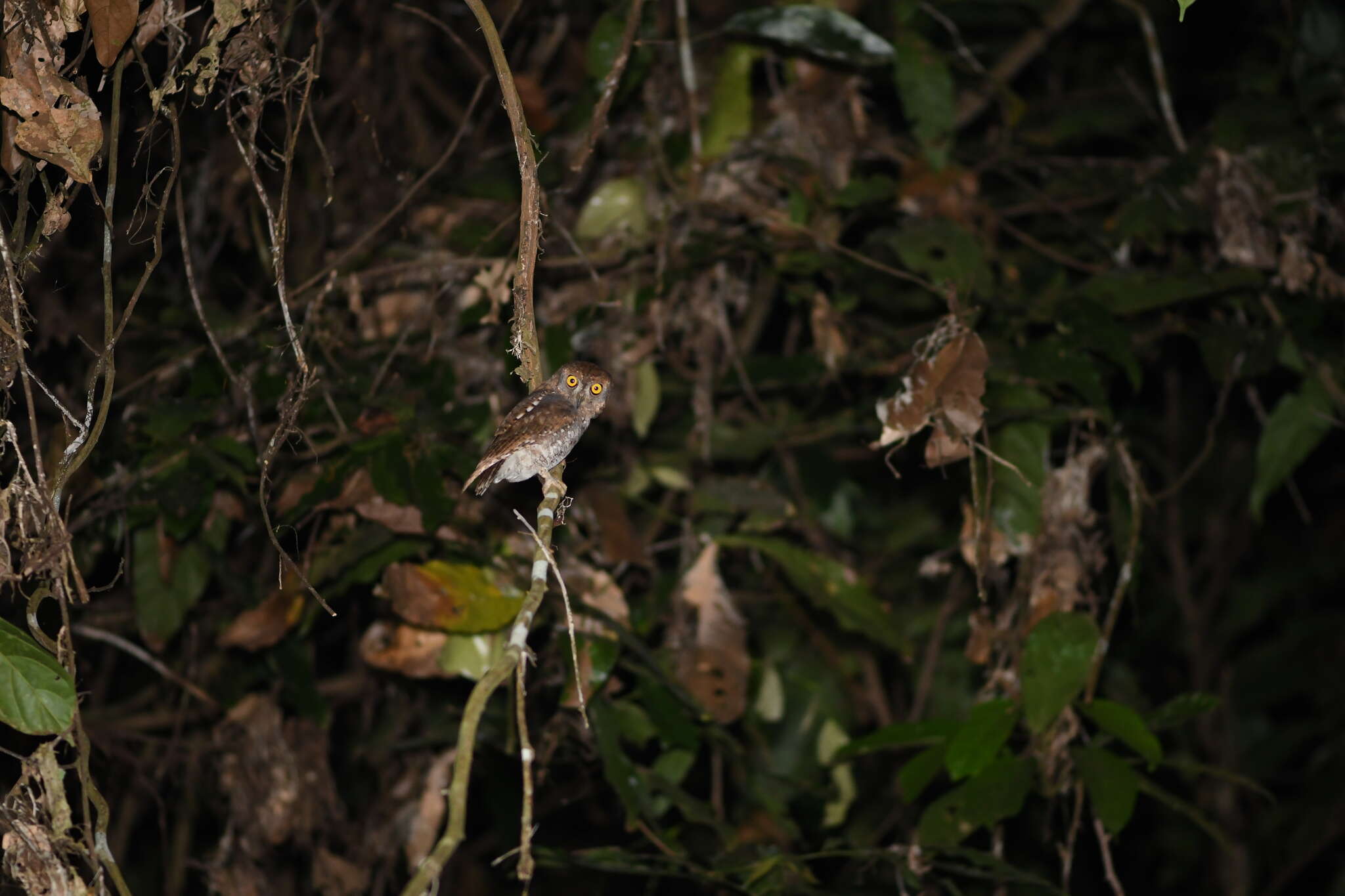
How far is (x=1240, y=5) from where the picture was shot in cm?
446

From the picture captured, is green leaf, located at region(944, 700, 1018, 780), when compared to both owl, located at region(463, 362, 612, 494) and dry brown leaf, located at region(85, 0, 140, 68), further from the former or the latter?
dry brown leaf, located at region(85, 0, 140, 68)

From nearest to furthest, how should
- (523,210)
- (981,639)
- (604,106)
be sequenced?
(523,210), (604,106), (981,639)

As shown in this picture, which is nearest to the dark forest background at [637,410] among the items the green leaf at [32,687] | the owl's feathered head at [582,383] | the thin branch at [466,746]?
the green leaf at [32,687]

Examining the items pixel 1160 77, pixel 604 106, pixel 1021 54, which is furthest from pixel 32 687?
pixel 1021 54

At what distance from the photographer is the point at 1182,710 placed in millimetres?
2557

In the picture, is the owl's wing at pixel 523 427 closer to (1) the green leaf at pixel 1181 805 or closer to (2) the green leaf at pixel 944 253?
(2) the green leaf at pixel 944 253

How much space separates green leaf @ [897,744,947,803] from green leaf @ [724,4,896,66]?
1.58 metres

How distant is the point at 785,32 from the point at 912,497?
1816mm

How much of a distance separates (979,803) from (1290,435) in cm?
134

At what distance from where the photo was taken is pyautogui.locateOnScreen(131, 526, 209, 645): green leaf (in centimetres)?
268

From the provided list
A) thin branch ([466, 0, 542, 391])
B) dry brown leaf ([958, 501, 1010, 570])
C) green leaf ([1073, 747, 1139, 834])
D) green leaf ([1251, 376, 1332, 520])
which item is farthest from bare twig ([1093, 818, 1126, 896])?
thin branch ([466, 0, 542, 391])

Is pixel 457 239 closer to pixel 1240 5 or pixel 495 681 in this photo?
pixel 495 681

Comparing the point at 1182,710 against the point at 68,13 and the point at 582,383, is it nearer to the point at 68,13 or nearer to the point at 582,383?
the point at 582,383

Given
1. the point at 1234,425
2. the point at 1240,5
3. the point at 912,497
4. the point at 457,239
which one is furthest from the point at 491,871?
the point at 1240,5
